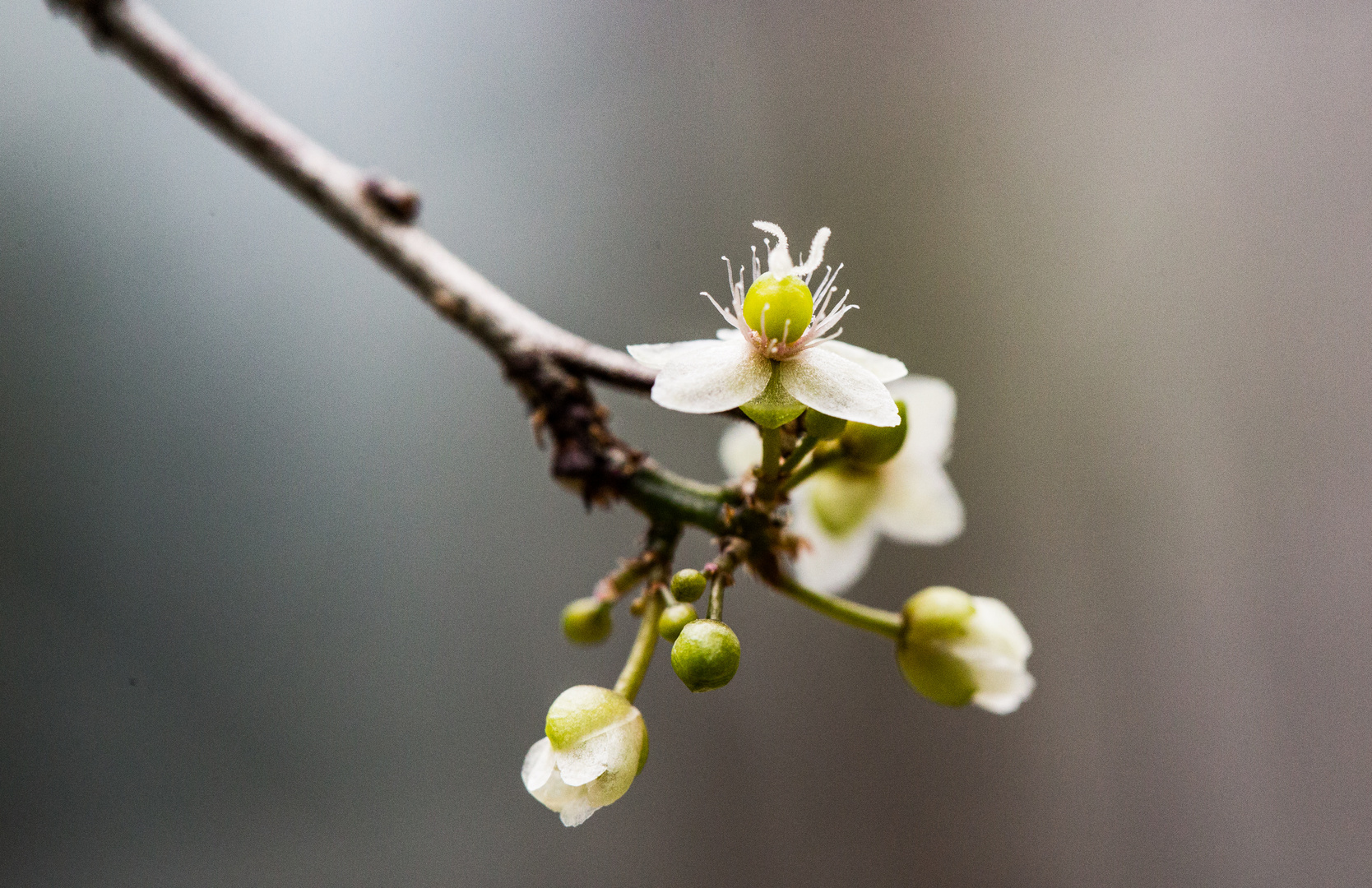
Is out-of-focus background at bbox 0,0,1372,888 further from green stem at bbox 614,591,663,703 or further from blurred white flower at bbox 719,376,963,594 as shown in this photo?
green stem at bbox 614,591,663,703

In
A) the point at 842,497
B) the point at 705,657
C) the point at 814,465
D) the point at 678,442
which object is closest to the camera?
the point at 705,657

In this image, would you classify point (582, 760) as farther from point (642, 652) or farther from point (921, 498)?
point (921, 498)

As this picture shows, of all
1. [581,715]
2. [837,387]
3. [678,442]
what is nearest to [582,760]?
[581,715]

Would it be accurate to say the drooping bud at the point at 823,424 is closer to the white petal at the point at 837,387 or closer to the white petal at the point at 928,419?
the white petal at the point at 837,387

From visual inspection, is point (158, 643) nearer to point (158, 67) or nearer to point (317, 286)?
point (317, 286)

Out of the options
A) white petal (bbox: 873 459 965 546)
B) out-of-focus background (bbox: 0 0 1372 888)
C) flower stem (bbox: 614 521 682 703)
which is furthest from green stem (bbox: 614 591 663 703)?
out-of-focus background (bbox: 0 0 1372 888)

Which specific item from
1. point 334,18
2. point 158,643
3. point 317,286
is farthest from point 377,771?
point 334,18

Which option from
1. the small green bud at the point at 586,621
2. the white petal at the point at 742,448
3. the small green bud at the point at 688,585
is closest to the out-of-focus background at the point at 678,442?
the white petal at the point at 742,448
